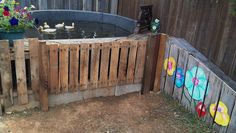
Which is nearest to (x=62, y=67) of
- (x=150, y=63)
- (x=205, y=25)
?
(x=150, y=63)

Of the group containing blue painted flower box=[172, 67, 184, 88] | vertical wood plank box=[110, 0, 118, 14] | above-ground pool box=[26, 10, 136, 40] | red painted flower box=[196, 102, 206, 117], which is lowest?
red painted flower box=[196, 102, 206, 117]

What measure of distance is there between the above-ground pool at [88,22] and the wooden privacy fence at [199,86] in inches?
85.7

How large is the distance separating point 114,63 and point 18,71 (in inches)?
54.5

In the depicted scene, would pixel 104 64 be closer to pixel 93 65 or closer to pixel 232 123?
pixel 93 65

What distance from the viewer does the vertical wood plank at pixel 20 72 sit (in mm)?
3307

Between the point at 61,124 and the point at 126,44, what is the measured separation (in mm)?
1499

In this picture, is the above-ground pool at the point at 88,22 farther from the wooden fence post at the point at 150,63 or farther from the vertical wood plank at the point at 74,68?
the vertical wood plank at the point at 74,68

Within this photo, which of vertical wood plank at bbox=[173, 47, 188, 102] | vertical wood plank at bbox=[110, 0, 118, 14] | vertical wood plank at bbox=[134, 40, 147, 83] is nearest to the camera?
vertical wood plank at bbox=[173, 47, 188, 102]

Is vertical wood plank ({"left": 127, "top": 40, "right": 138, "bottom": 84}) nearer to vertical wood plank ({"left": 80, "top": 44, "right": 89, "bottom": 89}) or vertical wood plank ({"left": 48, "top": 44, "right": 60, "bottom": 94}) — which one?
vertical wood plank ({"left": 80, "top": 44, "right": 89, "bottom": 89})

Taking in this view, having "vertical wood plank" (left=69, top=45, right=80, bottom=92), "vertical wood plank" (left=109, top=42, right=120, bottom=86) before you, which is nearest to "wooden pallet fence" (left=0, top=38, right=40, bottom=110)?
"vertical wood plank" (left=69, top=45, right=80, bottom=92)

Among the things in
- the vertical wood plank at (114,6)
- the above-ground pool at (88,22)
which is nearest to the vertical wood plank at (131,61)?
the above-ground pool at (88,22)

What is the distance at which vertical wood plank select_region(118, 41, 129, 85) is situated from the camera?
154 inches

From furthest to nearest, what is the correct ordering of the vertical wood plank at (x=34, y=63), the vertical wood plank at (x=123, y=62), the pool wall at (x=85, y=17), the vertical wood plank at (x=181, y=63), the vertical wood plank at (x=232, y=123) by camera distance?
1. the pool wall at (x=85, y=17)
2. the vertical wood plank at (x=123, y=62)
3. the vertical wood plank at (x=181, y=63)
4. the vertical wood plank at (x=34, y=63)
5. the vertical wood plank at (x=232, y=123)

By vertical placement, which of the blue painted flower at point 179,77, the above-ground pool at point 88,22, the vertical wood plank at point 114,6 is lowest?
the blue painted flower at point 179,77
